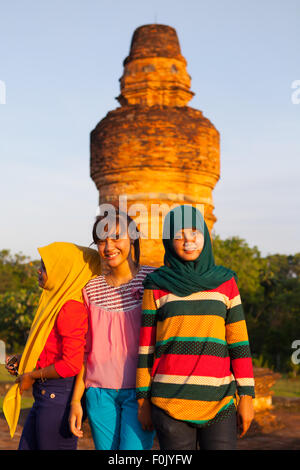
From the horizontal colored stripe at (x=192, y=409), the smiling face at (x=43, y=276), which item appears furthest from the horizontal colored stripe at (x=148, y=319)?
the smiling face at (x=43, y=276)

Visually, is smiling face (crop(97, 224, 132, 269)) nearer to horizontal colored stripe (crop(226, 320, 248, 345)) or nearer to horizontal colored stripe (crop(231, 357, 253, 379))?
horizontal colored stripe (crop(226, 320, 248, 345))

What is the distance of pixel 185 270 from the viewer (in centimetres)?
228

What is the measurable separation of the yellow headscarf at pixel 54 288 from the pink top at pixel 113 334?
10 cm

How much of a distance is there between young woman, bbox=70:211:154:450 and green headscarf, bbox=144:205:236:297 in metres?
0.20

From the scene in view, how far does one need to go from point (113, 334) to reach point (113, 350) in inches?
2.8

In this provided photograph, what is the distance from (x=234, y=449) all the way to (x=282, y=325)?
1723 centimetres

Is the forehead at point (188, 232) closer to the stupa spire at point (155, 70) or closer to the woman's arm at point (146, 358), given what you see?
the woman's arm at point (146, 358)

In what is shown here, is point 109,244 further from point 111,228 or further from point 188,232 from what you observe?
point 188,232

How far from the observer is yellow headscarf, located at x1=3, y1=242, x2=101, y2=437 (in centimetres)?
244

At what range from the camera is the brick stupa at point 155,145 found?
6195 mm

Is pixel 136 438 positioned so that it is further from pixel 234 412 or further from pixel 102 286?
pixel 102 286

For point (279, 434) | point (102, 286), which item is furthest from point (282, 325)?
point (102, 286)

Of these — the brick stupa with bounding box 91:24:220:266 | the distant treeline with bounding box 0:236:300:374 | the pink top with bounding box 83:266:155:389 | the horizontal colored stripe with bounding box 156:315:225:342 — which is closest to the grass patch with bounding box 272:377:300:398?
the distant treeline with bounding box 0:236:300:374

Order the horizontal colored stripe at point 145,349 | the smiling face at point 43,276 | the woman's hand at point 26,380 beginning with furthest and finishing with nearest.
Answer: the smiling face at point 43,276
the woman's hand at point 26,380
the horizontal colored stripe at point 145,349
